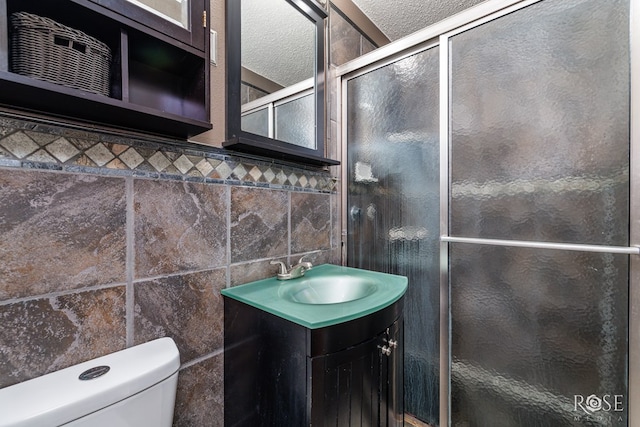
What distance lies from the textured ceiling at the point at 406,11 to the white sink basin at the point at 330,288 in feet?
5.74

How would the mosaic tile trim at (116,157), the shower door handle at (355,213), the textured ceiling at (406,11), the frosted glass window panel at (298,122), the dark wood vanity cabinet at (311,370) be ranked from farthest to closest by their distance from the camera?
the textured ceiling at (406,11)
the shower door handle at (355,213)
the frosted glass window panel at (298,122)
the dark wood vanity cabinet at (311,370)
the mosaic tile trim at (116,157)

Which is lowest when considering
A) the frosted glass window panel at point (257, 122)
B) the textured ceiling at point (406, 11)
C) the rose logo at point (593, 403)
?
the rose logo at point (593, 403)

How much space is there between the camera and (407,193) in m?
1.39

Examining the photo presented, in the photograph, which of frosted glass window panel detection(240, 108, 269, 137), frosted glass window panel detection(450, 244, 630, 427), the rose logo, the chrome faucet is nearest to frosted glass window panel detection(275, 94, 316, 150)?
frosted glass window panel detection(240, 108, 269, 137)

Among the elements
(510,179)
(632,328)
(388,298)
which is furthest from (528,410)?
(510,179)

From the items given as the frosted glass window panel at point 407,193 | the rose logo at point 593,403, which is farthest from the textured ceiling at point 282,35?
the rose logo at point 593,403

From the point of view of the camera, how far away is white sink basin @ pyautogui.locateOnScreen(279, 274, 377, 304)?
1146 millimetres

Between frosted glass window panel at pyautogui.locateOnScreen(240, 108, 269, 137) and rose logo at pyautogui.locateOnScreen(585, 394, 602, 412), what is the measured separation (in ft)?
5.20

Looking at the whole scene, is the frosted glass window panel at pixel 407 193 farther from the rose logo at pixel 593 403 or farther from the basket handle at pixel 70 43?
the basket handle at pixel 70 43

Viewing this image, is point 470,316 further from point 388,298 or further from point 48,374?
point 48,374

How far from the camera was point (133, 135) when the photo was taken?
794 millimetres

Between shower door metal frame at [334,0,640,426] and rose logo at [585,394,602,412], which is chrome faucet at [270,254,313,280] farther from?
rose logo at [585,394,602,412]

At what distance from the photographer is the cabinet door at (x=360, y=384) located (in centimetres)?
74

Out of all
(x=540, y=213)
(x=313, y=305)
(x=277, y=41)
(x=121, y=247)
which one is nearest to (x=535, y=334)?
(x=540, y=213)
